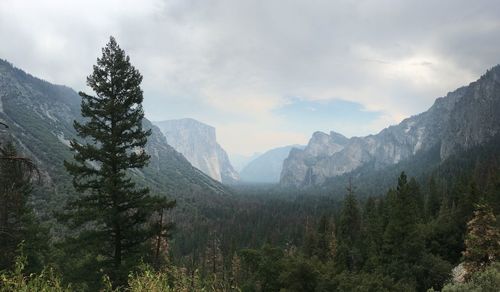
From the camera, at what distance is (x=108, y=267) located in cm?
1795

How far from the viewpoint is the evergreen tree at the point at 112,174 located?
17984 millimetres

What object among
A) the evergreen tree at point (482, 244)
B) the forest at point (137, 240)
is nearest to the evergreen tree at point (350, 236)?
the forest at point (137, 240)

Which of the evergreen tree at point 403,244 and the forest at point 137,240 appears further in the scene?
the evergreen tree at point 403,244

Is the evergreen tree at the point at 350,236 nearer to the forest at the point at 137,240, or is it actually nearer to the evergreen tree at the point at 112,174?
the forest at the point at 137,240

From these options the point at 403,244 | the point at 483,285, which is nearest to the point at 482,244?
the point at 403,244

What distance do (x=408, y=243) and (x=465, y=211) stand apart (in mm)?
19422

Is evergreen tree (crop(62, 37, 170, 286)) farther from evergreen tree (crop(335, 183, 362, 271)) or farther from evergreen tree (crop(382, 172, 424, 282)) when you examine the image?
evergreen tree (crop(335, 183, 362, 271))

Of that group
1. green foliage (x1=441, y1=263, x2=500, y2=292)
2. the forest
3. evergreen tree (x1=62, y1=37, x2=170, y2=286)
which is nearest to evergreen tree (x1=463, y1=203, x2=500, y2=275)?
the forest

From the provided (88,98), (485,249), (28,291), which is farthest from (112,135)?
(485,249)

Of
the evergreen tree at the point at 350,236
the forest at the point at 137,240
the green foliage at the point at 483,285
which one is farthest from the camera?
the evergreen tree at the point at 350,236

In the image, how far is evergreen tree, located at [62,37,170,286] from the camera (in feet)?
59.0

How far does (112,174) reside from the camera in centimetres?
1805

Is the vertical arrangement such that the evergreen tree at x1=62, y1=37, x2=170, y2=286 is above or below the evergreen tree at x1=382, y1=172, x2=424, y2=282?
above

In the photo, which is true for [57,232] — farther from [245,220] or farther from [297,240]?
[245,220]
